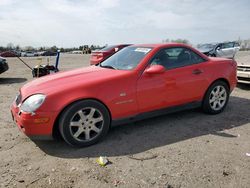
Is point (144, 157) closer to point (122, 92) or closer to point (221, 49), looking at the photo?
point (122, 92)

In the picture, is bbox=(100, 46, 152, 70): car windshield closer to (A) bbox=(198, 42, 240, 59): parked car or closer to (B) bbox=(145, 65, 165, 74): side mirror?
(B) bbox=(145, 65, 165, 74): side mirror

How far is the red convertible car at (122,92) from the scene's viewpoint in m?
3.49

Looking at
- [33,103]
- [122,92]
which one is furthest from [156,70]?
[33,103]

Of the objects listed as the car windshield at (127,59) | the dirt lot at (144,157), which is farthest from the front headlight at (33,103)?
the car windshield at (127,59)

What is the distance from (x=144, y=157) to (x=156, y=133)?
86cm

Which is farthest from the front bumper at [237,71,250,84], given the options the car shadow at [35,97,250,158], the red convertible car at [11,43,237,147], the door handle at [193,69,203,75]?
the door handle at [193,69,203,75]

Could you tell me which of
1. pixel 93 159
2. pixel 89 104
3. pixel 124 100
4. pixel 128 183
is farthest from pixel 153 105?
pixel 128 183

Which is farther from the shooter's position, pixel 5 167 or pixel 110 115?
pixel 110 115

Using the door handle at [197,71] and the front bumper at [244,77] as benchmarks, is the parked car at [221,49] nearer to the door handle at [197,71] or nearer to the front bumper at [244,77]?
the front bumper at [244,77]

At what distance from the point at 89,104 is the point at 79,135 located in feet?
1.66

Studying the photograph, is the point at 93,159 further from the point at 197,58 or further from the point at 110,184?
the point at 197,58

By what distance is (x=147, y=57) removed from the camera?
421cm

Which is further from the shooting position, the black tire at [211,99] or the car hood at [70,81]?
the black tire at [211,99]

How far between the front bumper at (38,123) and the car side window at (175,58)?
6.39ft
